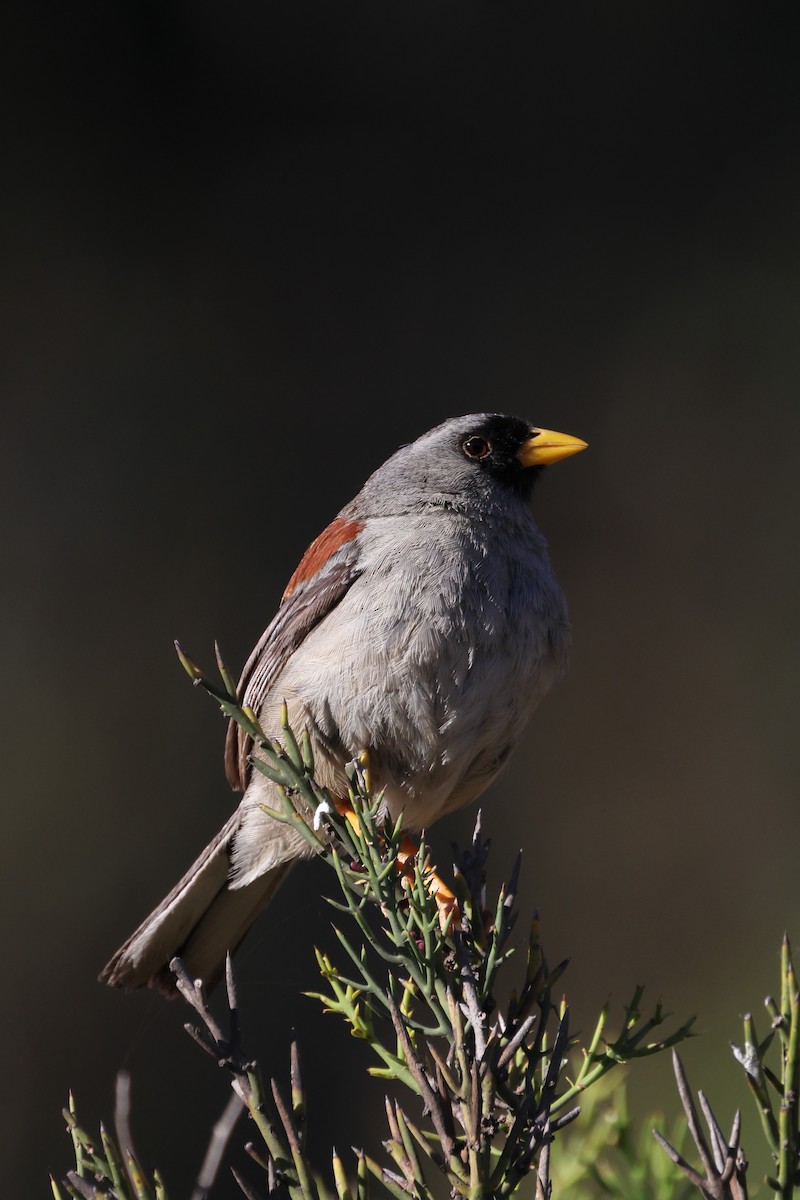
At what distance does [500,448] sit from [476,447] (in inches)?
2.6

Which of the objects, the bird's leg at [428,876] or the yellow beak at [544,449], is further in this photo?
the yellow beak at [544,449]

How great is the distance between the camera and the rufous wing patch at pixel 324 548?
118 inches

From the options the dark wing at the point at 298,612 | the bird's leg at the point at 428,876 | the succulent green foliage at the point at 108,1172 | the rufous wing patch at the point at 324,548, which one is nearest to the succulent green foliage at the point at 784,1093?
the bird's leg at the point at 428,876

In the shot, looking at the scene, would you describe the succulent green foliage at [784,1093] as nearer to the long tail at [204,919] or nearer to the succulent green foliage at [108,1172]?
the succulent green foliage at [108,1172]

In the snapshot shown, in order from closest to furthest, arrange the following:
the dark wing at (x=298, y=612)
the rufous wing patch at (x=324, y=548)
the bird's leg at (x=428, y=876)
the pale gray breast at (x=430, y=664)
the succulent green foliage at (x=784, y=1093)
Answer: the succulent green foliage at (x=784, y=1093), the bird's leg at (x=428, y=876), the pale gray breast at (x=430, y=664), the dark wing at (x=298, y=612), the rufous wing patch at (x=324, y=548)

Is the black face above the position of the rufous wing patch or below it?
above

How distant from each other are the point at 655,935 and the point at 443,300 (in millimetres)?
3557

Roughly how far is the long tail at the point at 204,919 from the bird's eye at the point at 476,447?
1.18 m

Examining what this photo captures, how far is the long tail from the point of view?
2754 millimetres

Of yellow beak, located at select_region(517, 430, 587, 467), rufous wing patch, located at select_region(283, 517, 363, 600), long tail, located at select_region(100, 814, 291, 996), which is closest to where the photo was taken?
long tail, located at select_region(100, 814, 291, 996)

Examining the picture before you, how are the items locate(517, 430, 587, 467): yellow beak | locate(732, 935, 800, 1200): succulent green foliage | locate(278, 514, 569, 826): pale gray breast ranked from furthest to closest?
locate(517, 430, 587, 467): yellow beak, locate(278, 514, 569, 826): pale gray breast, locate(732, 935, 800, 1200): succulent green foliage

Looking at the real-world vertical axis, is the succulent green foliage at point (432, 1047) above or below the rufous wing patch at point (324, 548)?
below

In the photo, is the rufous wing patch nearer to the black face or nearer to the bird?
the bird

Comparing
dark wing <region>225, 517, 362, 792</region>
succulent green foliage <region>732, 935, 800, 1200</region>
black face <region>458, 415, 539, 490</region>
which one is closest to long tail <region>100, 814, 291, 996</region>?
dark wing <region>225, 517, 362, 792</region>
